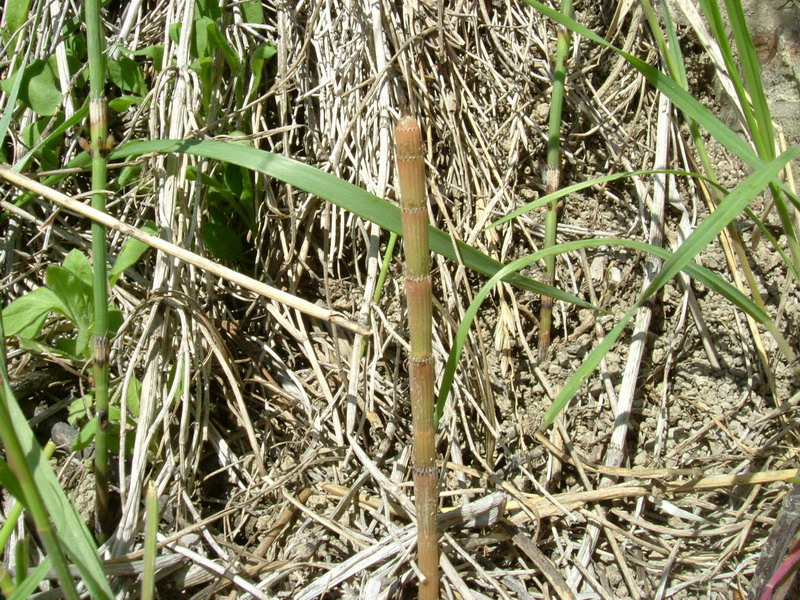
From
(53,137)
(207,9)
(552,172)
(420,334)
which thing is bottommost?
(420,334)

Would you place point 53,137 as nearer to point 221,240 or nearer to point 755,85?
point 221,240

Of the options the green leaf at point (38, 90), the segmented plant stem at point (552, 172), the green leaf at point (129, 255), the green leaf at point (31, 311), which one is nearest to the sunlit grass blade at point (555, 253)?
the segmented plant stem at point (552, 172)

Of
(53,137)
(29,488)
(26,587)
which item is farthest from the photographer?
(53,137)

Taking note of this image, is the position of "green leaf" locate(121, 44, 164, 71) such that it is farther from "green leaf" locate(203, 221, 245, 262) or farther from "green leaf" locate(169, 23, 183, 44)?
"green leaf" locate(203, 221, 245, 262)

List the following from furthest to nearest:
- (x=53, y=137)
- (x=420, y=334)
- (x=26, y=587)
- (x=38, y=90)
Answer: (x=38, y=90) → (x=53, y=137) → (x=420, y=334) → (x=26, y=587)

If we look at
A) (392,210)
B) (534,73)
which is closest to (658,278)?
(392,210)

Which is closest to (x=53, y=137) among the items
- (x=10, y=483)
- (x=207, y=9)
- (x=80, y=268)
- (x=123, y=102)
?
(x=123, y=102)

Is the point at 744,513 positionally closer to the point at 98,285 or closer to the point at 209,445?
the point at 209,445
